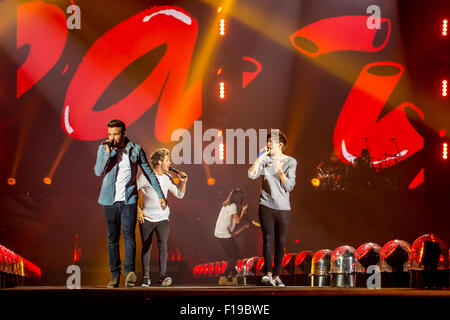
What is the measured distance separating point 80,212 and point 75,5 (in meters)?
6.35

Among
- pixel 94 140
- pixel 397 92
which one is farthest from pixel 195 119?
pixel 397 92

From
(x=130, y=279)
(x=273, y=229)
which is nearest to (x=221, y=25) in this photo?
(x=273, y=229)

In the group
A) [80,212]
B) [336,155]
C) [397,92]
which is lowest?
[80,212]

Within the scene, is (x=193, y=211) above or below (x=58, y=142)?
below

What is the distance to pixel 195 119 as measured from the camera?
19.4 metres

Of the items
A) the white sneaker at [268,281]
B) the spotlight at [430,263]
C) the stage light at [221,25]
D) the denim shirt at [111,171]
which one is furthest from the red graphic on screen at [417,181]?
the denim shirt at [111,171]

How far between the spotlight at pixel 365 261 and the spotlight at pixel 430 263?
1642mm

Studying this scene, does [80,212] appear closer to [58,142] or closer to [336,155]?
[58,142]

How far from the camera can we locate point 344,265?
9016 mm

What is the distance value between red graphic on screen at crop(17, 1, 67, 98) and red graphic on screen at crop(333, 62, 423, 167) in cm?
777

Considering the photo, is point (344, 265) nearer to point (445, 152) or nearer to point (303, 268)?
point (303, 268)

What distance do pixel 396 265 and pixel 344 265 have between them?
844 millimetres

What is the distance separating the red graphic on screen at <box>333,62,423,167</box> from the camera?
18.1m
